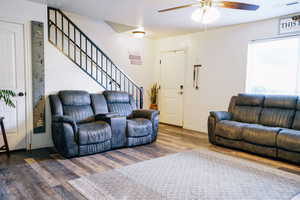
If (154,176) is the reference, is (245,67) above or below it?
above

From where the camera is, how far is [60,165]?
9.86 ft

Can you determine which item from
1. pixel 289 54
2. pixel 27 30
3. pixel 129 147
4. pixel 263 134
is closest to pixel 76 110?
pixel 129 147

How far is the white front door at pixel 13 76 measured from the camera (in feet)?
11.2

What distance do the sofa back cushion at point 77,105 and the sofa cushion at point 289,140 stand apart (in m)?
3.22

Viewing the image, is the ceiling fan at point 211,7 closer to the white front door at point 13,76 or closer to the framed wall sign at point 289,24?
the framed wall sign at point 289,24

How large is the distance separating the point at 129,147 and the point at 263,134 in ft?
7.52

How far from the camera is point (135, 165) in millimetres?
3025

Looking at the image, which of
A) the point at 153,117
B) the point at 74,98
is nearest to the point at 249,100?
the point at 153,117

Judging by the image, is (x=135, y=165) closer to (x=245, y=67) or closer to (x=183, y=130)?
(x=183, y=130)

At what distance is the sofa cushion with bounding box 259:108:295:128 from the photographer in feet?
12.4

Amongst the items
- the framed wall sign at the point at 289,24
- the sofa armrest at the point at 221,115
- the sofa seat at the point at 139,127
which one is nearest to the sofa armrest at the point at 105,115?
the sofa seat at the point at 139,127

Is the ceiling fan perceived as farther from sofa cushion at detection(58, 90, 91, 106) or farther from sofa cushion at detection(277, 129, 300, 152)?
sofa cushion at detection(58, 90, 91, 106)

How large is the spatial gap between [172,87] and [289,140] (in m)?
3.40

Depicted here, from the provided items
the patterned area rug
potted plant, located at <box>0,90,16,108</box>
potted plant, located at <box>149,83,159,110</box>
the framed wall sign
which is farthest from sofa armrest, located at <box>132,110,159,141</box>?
the framed wall sign
